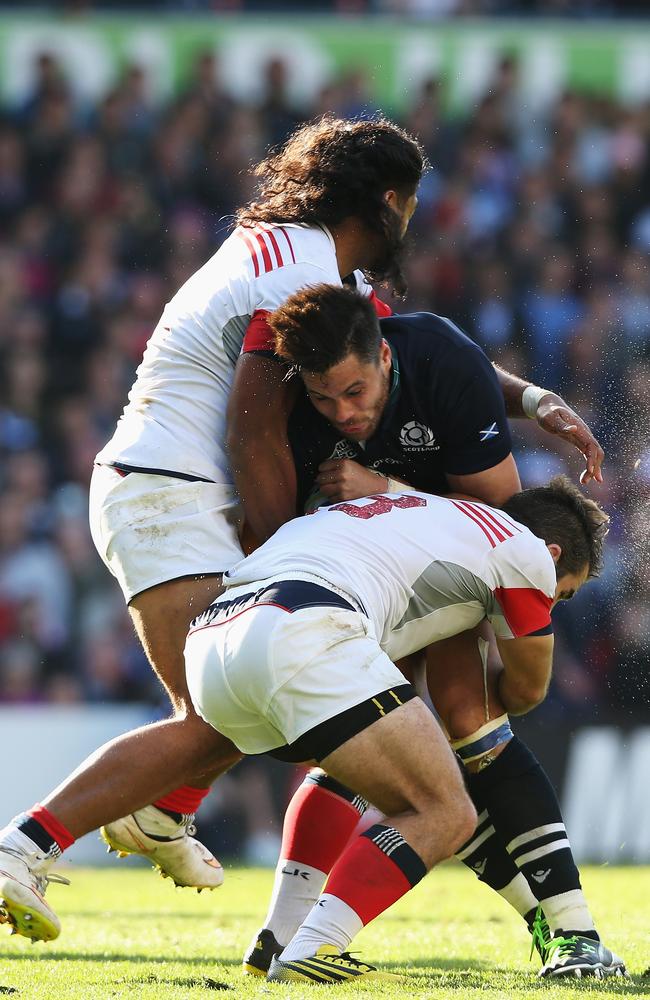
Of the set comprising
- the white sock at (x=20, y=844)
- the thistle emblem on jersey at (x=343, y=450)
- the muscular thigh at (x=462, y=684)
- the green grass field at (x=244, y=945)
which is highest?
the thistle emblem on jersey at (x=343, y=450)

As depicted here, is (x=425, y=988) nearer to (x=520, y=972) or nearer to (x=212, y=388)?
(x=520, y=972)

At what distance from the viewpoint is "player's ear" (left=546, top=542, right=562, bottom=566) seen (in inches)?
163

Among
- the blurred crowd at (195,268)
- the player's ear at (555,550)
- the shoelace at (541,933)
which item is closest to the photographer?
the shoelace at (541,933)

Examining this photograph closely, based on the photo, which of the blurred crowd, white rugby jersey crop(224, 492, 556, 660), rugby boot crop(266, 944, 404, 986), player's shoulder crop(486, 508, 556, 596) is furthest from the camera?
the blurred crowd

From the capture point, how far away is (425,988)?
364cm

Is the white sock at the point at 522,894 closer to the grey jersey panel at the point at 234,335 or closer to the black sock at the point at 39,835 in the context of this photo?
the black sock at the point at 39,835

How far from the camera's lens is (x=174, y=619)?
4.19m

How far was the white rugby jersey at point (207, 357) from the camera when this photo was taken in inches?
166

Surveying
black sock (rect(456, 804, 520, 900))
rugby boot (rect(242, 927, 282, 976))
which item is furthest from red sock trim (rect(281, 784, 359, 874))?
black sock (rect(456, 804, 520, 900))

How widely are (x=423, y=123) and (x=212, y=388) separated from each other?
9342mm

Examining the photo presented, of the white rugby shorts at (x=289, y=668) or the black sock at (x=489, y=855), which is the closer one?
the white rugby shorts at (x=289, y=668)

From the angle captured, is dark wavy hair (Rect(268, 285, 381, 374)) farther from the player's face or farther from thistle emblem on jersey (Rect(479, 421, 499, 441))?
thistle emblem on jersey (Rect(479, 421, 499, 441))

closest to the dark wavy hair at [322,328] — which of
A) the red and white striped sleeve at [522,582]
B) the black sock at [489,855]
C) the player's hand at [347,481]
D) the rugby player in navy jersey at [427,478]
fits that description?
the rugby player in navy jersey at [427,478]

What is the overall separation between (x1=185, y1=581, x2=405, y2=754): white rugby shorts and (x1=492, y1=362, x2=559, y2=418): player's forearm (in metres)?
1.36
